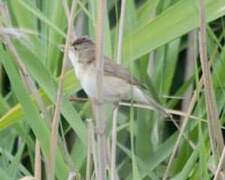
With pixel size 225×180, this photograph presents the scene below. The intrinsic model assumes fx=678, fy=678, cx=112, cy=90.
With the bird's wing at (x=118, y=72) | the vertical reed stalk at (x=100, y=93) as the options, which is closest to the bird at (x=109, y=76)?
the bird's wing at (x=118, y=72)

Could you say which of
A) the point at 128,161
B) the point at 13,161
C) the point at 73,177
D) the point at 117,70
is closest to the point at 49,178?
the point at 73,177

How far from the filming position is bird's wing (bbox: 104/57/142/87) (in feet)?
5.64

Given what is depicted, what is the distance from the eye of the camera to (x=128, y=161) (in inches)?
79.6

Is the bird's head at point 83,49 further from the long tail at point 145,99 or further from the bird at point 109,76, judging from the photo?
the long tail at point 145,99

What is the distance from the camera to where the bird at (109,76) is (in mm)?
1752

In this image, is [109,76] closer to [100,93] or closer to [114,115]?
[114,115]

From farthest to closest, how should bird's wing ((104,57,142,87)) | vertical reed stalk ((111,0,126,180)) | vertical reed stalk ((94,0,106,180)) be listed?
bird's wing ((104,57,142,87)) < vertical reed stalk ((111,0,126,180)) < vertical reed stalk ((94,0,106,180))

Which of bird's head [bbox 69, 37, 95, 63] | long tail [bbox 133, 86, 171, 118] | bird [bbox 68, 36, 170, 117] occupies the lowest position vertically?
Result: long tail [bbox 133, 86, 171, 118]

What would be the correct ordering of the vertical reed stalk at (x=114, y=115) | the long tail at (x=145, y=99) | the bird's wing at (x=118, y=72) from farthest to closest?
1. the long tail at (x=145, y=99)
2. the bird's wing at (x=118, y=72)
3. the vertical reed stalk at (x=114, y=115)

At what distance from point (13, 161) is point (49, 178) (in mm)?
260

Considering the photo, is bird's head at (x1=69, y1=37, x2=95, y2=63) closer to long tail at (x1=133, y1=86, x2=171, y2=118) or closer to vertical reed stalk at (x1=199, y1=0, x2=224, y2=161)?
long tail at (x1=133, y1=86, x2=171, y2=118)

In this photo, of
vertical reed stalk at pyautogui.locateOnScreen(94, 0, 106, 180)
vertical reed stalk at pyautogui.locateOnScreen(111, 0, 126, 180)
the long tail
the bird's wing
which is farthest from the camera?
the long tail

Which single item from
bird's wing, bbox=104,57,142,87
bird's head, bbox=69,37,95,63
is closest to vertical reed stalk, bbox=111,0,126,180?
bird's wing, bbox=104,57,142,87

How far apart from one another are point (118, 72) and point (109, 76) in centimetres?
7
